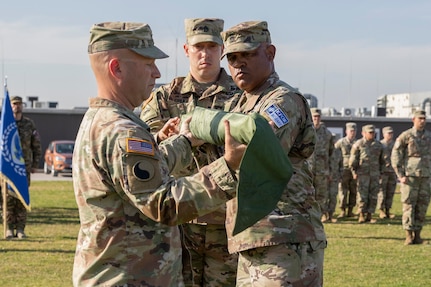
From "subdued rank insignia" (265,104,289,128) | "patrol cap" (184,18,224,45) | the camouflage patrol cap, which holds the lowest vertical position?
"subdued rank insignia" (265,104,289,128)

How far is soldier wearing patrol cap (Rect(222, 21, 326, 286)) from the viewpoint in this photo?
5.00m

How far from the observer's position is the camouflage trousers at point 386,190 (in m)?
21.7

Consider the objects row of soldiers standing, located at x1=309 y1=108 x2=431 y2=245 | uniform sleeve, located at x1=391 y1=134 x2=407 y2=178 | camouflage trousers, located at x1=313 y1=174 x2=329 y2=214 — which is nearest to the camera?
row of soldiers standing, located at x1=309 y1=108 x2=431 y2=245

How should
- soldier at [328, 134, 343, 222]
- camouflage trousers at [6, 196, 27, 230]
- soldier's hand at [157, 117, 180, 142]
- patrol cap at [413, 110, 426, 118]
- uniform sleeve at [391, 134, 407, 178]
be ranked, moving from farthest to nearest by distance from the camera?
soldier at [328, 134, 343, 222], patrol cap at [413, 110, 426, 118], uniform sleeve at [391, 134, 407, 178], camouflage trousers at [6, 196, 27, 230], soldier's hand at [157, 117, 180, 142]

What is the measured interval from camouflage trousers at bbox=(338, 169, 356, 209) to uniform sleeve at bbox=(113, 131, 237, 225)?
18016 mm

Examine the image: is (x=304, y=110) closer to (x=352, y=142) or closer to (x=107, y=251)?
(x=107, y=251)

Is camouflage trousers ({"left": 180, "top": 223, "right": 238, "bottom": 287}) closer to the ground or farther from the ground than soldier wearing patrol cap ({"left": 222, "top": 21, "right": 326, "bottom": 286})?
closer to the ground

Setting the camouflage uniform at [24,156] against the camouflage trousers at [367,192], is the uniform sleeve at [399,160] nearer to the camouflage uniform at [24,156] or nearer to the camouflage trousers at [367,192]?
the camouflage trousers at [367,192]

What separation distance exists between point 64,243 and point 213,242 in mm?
8658

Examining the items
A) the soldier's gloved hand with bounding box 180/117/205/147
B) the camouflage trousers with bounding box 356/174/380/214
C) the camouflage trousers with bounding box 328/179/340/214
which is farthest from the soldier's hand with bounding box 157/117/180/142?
the camouflage trousers with bounding box 356/174/380/214

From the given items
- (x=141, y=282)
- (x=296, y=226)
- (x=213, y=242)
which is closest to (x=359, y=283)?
(x=213, y=242)

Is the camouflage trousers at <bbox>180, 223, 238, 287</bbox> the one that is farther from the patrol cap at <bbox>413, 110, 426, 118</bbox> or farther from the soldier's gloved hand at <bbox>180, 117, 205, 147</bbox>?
the patrol cap at <bbox>413, 110, 426, 118</bbox>

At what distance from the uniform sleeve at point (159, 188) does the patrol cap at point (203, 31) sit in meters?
2.67

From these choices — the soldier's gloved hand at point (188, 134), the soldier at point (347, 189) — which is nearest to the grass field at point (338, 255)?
the soldier at point (347, 189)
